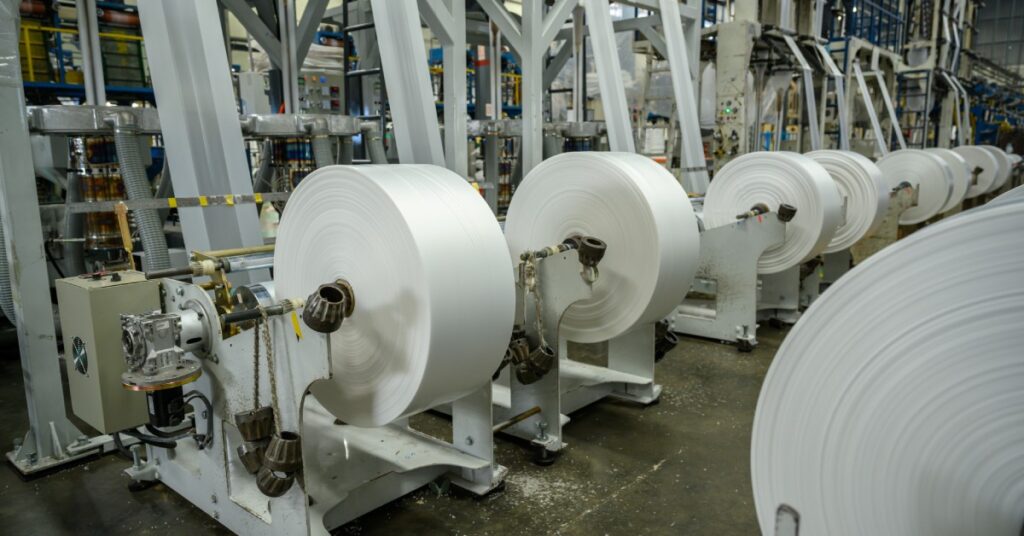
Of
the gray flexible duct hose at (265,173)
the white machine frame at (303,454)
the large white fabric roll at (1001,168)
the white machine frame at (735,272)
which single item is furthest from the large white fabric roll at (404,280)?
the large white fabric roll at (1001,168)

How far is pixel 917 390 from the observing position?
3.16 feet

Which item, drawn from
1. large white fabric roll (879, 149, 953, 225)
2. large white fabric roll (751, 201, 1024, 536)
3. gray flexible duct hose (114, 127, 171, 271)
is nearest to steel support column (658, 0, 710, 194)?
large white fabric roll (879, 149, 953, 225)

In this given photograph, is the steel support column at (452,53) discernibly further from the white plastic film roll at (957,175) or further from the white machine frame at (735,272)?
the white plastic film roll at (957,175)

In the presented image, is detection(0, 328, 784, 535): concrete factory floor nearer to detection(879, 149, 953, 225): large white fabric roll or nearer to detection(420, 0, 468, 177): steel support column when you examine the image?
detection(420, 0, 468, 177): steel support column

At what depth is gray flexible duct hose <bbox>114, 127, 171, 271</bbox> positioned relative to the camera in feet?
10.2

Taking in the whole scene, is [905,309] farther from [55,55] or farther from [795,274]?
[55,55]

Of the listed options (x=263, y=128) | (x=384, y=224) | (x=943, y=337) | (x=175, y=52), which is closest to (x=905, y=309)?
(x=943, y=337)

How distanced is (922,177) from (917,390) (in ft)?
21.3

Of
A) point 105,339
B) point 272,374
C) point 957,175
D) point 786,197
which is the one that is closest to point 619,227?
point 272,374

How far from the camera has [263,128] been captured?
3.53 m

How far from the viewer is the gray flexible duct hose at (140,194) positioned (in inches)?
123

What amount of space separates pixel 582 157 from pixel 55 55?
18.9 feet

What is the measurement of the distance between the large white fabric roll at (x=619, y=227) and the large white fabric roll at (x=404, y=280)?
990mm

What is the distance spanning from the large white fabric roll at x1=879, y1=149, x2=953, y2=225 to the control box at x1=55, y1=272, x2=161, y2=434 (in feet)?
20.9
